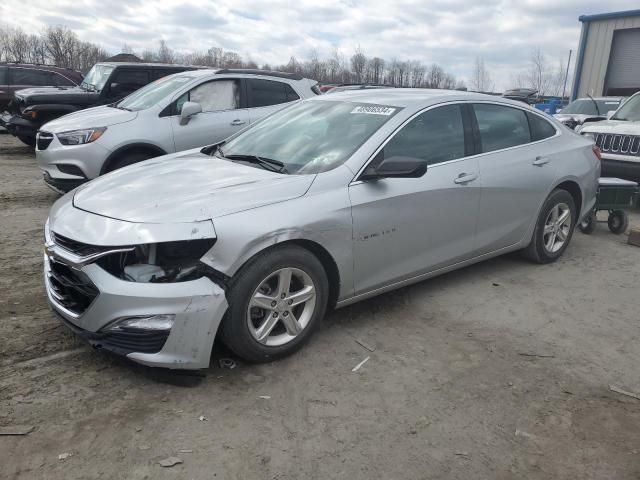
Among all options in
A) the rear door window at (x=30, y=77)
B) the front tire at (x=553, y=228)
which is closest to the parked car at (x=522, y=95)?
the front tire at (x=553, y=228)

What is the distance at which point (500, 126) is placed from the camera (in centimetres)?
473

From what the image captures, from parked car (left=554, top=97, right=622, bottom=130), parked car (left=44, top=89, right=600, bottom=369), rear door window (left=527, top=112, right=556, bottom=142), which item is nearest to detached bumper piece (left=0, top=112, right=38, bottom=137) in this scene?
parked car (left=44, top=89, right=600, bottom=369)

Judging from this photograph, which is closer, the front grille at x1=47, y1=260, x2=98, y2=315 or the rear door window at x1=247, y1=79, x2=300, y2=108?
the front grille at x1=47, y1=260, x2=98, y2=315

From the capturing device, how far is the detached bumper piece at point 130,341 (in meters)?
2.84

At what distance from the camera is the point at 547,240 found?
5301mm

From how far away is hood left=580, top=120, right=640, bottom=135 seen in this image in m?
7.84

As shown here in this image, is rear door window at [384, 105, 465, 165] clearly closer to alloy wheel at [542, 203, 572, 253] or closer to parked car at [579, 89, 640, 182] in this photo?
alloy wheel at [542, 203, 572, 253]

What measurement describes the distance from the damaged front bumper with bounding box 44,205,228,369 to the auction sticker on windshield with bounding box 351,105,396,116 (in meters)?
1.94

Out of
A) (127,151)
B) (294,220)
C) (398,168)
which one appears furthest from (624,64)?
(294,220)

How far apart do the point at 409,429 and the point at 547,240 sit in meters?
3.28

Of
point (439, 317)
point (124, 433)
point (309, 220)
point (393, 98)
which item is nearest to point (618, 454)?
point (439, 317)

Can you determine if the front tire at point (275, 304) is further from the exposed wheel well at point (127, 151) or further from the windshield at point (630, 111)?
the windshield at point (630, 111)

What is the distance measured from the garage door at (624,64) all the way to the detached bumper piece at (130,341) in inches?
791

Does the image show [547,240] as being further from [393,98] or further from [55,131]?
[55,131]
